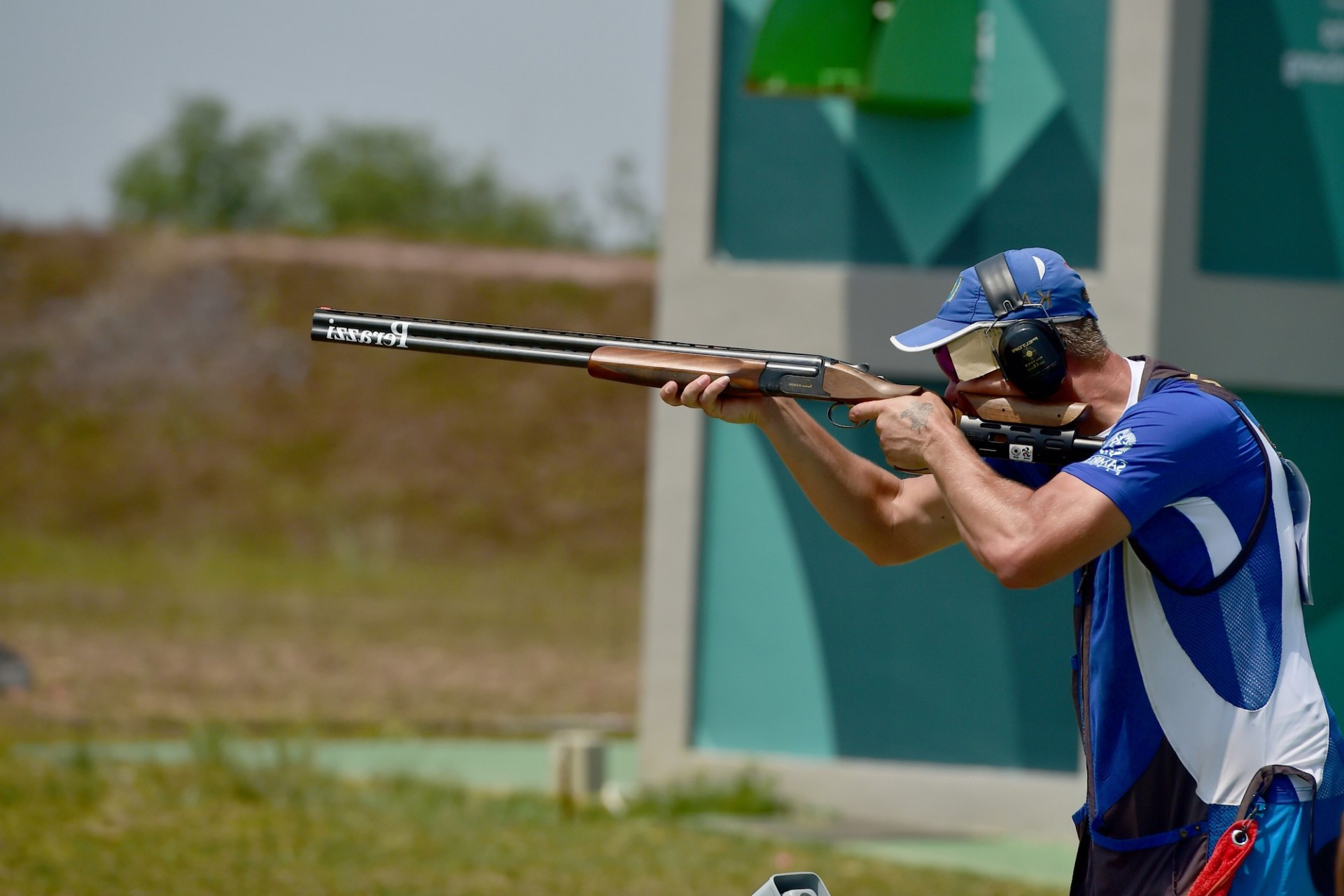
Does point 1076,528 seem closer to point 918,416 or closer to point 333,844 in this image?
point 918,416

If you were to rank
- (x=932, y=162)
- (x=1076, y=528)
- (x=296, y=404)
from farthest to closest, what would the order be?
1. (x=296, y=404)
2. (x=932, y=162)
3. (x=1076, y=528)

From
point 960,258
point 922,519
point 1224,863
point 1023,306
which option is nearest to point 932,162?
point 960,258

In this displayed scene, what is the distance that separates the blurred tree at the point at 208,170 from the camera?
59375 mm

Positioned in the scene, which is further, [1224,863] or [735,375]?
[735,375]

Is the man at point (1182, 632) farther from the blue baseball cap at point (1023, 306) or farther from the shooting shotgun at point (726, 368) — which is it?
the shooting shotgun at point (726, 368)

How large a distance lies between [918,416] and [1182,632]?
0.76 m

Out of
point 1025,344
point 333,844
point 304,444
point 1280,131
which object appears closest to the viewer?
point 1025,344

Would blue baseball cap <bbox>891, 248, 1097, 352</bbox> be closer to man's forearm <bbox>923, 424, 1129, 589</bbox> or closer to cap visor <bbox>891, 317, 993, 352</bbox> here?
cap visor <bbox>891, 317, 993, 352</bbox>

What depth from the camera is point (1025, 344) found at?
10.4ft

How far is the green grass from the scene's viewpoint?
661 cm

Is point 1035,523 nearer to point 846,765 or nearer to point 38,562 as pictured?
point 846,765

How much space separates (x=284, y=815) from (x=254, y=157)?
182ft

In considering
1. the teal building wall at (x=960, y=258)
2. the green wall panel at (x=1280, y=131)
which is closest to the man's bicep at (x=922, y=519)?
the teal building wall at (x=960, y=258)

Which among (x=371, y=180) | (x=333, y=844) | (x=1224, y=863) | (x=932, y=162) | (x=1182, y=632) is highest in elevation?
(x=371, y=180)
